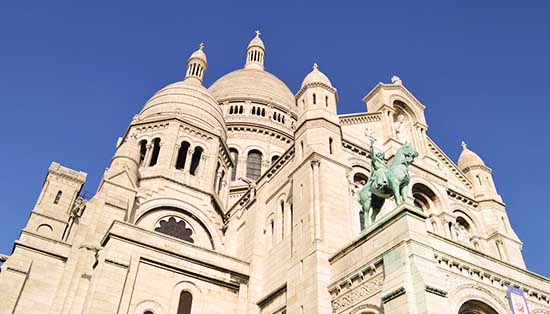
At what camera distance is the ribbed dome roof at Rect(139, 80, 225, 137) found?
1305 inches

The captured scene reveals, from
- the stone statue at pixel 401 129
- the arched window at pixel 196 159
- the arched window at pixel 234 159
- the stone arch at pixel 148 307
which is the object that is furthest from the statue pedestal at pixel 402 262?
the arched window at pixel 234 159

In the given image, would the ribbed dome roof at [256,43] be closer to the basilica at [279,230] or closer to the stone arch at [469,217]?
the basilica at [279,230]

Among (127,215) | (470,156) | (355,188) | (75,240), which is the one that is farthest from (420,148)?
(75,240)

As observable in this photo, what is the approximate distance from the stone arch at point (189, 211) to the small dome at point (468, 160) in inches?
682

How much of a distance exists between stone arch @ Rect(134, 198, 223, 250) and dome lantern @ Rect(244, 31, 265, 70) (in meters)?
37.6

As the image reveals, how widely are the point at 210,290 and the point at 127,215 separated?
245 inches

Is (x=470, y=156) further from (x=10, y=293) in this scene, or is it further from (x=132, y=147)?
(x=10, y=293)

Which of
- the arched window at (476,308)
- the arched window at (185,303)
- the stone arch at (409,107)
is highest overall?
the stone arch at (409,107)

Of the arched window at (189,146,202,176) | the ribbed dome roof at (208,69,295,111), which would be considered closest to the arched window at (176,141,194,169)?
the arched window at (189,146,202,176)

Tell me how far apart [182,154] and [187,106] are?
154 inches

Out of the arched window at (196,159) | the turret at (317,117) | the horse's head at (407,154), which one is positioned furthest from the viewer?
the arched window at (196,159)

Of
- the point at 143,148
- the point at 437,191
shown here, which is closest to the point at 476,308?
the point at 437,191

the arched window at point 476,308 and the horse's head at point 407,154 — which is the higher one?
the horse's head at point 407,154

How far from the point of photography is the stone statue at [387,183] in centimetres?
1697
